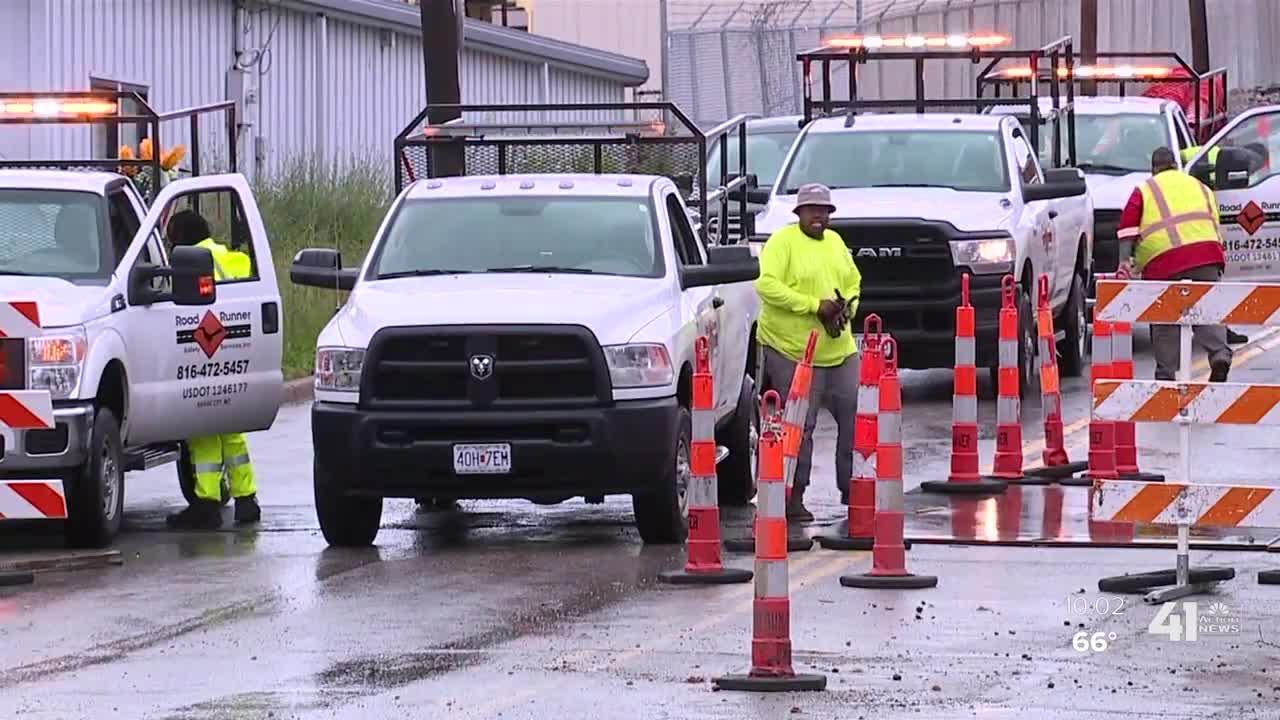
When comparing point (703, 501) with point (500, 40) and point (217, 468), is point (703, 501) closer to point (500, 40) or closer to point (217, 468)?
point (217, 468)

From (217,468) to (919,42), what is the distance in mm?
10164

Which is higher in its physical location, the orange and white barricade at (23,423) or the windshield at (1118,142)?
the windshield at (1118,142)

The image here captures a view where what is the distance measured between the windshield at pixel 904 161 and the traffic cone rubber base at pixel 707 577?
9.18 m

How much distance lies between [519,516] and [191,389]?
198cm

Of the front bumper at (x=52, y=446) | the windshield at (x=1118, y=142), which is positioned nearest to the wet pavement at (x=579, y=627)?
the front bumper at (x=52, y=446)

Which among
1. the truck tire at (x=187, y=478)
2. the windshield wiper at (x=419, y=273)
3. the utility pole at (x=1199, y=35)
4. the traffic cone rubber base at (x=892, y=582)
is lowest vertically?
the traffic cone rubber base at (x=892, y=582)

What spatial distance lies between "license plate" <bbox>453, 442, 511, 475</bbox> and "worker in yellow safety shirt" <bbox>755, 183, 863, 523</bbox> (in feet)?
6.41

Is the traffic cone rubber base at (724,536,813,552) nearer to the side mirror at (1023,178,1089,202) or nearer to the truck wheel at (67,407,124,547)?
the truck wheel at (67,407,124,547)

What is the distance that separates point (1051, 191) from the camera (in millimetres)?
20938

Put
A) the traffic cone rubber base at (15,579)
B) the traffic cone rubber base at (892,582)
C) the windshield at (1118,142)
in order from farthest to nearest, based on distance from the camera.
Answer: the windshield at (1118,142)
the traffic cone rubber base at (15,579)
the traffic cone rubber base at (892,582)

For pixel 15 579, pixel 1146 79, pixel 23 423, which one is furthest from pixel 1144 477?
pixel 1146 79

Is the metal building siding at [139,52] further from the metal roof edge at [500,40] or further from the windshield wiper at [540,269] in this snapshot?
the windshield wiper at [540,269]

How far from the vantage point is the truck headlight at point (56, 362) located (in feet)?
45.4

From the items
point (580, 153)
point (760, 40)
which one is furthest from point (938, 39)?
point (760, 40)
